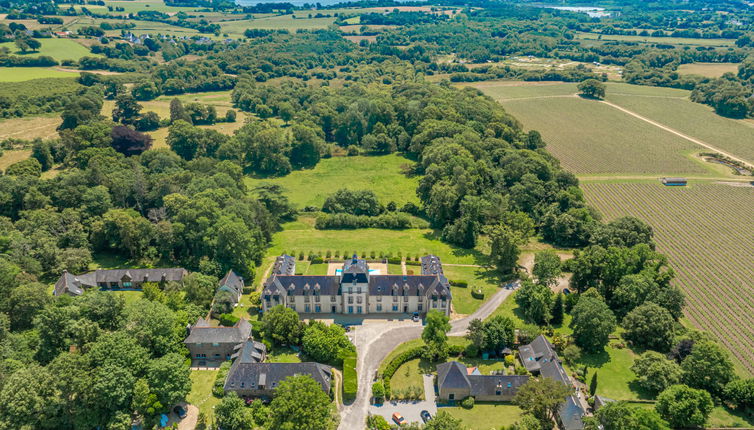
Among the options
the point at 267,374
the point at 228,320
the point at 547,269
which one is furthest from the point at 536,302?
the point at 228,320

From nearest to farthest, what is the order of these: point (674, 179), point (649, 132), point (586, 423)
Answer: point (586, 423), point (674, 179), point (649, 132)

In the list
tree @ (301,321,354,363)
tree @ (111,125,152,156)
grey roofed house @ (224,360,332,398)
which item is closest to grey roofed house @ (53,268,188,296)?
grey roofed house @ (224,360,332,398)

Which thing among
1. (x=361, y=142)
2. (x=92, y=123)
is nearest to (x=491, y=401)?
(x=361, y=142)

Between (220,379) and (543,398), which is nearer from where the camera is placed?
(543,398)

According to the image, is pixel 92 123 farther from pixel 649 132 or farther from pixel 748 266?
pixel 649 132

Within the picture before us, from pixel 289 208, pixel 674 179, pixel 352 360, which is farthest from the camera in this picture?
pixel 674 179

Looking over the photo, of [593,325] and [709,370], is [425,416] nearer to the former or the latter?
[593,325]

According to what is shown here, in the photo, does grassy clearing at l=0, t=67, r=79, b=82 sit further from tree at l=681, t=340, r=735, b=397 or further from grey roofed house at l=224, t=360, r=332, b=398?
tree at l=681, t=340, r=735, b=397
